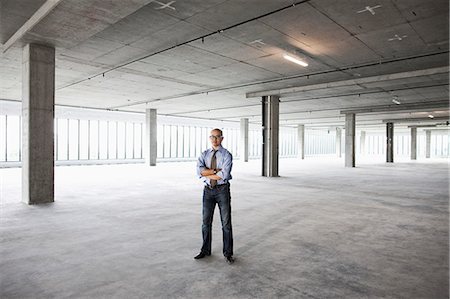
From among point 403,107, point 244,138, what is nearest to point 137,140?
point 244,138

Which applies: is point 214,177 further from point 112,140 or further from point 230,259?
point 112,140

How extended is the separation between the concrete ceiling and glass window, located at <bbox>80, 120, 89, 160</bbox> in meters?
13.6

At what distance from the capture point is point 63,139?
107 ft

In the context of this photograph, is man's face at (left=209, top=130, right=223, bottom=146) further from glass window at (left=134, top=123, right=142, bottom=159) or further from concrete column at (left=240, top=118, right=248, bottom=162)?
glass window at (left=134, top=123, right=142, bottom=159)

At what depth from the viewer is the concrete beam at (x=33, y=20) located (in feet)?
24.9

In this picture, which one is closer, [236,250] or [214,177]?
[214,177]

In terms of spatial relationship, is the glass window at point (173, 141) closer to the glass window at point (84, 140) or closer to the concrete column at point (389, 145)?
the glass window at point (84, 140)

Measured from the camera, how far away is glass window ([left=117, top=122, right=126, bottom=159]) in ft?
121

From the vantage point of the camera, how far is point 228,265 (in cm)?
512

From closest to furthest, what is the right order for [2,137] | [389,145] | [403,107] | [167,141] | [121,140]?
[403,107] → [2,137] → [121,140] → [389,145] → [167,141]

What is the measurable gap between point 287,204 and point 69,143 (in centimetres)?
2954

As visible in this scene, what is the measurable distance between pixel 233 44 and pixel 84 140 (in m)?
28.1

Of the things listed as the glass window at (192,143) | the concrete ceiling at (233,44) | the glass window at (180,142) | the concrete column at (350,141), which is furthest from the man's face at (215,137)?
the glass window at (192,143)

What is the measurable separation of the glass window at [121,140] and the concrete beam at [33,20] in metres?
26.7
